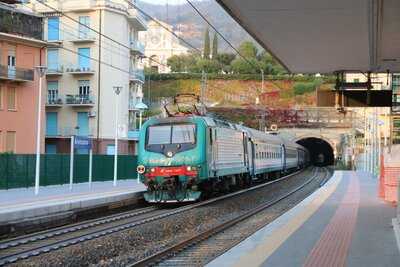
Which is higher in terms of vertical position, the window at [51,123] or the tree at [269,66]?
the tree at [269,66]

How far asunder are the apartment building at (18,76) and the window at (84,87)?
52.0ft

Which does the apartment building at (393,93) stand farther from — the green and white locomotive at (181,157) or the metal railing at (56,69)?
the metal railing at (56,69)

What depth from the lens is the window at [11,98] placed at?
49247mm

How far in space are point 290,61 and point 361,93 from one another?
3010 mm

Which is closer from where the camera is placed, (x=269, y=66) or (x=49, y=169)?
Result: (x=49, y=169)

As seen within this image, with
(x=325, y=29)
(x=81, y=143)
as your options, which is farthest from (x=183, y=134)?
(x=325, y=29)

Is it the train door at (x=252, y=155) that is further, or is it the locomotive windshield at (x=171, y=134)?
the train door at (x=252, y=155)

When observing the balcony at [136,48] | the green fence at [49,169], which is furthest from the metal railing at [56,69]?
the green fence at [49,169]

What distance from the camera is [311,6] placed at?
41.2ft

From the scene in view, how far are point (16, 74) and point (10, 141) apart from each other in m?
4.78

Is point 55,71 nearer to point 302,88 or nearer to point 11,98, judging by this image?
point 11,98

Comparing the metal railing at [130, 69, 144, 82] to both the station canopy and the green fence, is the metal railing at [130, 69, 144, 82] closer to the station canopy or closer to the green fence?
the green fence

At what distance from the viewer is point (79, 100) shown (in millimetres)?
66750

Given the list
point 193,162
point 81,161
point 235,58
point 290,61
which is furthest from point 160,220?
point 235,58
